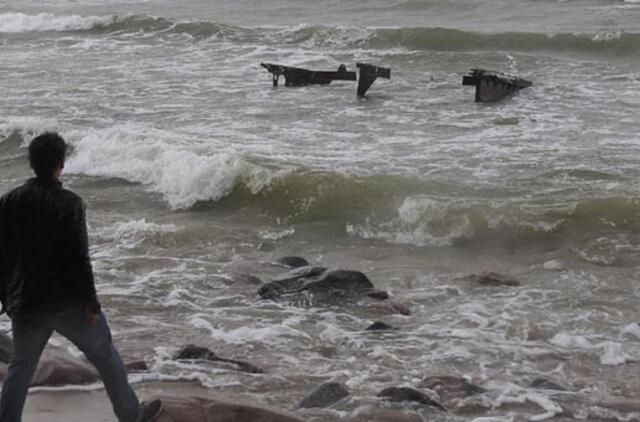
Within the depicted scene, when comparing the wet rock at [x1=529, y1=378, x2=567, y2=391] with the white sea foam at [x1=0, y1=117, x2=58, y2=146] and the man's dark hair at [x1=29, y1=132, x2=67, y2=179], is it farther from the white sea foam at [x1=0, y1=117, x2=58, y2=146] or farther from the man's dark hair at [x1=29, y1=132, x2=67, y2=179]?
the white sea foam at [x1=0, y1=117, x2=58, y2=146]

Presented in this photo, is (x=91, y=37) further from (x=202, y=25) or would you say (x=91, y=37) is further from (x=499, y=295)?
(x=499, y=295)

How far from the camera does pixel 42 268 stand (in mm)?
5336

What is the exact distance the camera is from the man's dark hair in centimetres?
523

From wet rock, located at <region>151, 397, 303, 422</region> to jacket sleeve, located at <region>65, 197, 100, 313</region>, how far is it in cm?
117

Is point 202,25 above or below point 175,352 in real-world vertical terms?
above

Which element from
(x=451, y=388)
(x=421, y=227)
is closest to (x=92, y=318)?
(x=451, y=388)

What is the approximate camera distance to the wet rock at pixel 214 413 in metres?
6.28

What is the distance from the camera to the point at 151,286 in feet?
33.3

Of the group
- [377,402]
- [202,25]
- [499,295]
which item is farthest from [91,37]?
[377,402]

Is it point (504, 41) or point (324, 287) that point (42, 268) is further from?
Result: point (504, 41)

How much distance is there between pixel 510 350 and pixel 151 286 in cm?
389

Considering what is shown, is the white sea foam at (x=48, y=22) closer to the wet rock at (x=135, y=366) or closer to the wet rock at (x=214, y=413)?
the wet rock at (x=135, y=366)

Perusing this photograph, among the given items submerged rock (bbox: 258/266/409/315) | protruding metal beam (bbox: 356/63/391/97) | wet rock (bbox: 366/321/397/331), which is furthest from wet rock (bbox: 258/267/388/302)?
protruding metal beam (bbox: 356/63/391/97)

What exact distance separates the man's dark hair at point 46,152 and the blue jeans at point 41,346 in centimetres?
81
